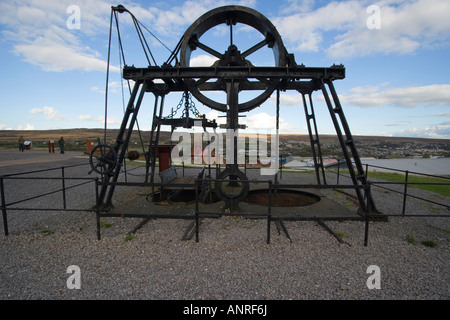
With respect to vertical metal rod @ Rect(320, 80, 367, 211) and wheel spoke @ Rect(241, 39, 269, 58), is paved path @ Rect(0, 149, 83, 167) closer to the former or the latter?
wheel spoke @ Rect(241, 39, 269, 58)

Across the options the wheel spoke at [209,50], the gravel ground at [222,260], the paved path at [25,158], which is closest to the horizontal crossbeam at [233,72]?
the wheel spoke at [209,50]

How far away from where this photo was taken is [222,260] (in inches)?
145

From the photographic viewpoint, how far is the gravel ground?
9.78 feet

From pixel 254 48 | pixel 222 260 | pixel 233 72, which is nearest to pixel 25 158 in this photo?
pixel 254 48

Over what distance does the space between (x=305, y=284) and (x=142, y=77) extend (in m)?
5.47

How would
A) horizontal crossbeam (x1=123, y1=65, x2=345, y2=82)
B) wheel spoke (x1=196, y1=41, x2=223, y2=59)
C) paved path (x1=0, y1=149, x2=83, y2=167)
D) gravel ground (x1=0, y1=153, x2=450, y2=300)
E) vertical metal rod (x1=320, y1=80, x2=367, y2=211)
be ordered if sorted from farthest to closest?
paved path (x1=0, y1=149, x2=83, y2=167) → wheel spoke (x1=196, y1=41, x2=223, y2=59) → horizontal crossbeam (x1=123, y1=65, x2=345, y2=82) → vertical metal rod (x1=320, y1=80, x2=367, y2=211) → gravel ground (x1=0, y1=153, x2=450, y2=300)

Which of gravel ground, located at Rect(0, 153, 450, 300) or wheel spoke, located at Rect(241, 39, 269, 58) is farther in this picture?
wheel spoke, located at Rect(241, 39, 269, 58)

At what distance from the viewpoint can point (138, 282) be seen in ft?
10.3

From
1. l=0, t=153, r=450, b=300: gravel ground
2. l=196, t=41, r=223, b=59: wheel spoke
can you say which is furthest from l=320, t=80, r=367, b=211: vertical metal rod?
l=196, t=41, r=223, b=59: wheel spoke

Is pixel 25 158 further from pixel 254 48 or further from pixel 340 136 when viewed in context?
pixel 340 136

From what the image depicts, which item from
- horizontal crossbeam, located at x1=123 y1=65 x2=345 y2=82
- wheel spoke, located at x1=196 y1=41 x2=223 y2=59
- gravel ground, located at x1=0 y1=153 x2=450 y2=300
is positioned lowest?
gravel ground, located at x1=0 y1=153 x2=450 y2=300

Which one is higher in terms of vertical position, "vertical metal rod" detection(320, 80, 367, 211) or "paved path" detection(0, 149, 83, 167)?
"vertical metal rod" detection(320, 80, 367, 211)

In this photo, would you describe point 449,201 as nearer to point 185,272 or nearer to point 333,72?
point 333,72
